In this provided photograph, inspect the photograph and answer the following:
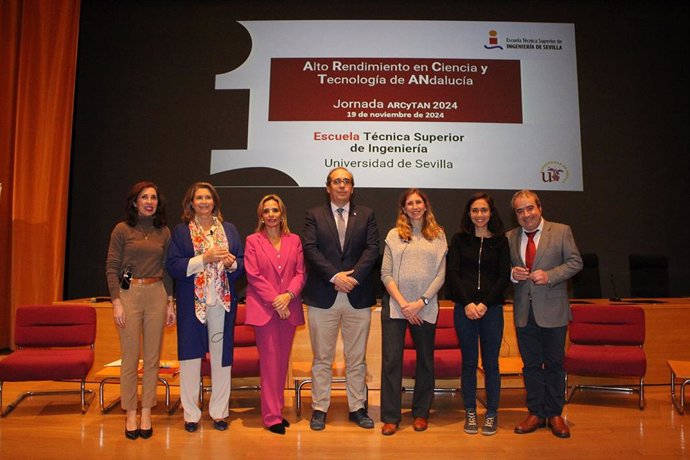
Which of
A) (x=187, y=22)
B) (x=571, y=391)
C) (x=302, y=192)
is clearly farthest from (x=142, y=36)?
(x=571, y=391)

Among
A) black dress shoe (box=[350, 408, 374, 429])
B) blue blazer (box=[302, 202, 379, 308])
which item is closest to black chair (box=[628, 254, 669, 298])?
blue blazer (box=[302, 202, 379, 308])

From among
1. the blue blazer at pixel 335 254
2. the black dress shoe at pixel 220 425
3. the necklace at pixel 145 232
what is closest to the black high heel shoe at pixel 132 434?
the black dress shoe at pixel 220 425

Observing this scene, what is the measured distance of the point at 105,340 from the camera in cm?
461

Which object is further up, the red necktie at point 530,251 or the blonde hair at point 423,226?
the blonde hair at point 423,226

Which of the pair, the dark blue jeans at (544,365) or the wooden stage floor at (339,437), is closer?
the wooden stage floor at (339,437)

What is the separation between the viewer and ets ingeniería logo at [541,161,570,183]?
17.7 ft

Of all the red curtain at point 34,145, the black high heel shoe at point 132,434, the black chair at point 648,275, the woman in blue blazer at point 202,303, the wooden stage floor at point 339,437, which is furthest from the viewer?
the red curtain at point 34,145

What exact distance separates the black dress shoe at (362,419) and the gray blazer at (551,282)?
115cm

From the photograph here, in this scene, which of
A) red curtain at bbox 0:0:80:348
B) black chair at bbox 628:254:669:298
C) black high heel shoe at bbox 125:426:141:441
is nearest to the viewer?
black high heel shoe at bbox 125:426:141:441

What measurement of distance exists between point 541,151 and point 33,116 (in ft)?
18.3

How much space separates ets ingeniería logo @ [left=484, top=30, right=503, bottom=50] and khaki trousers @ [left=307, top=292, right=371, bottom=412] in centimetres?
366

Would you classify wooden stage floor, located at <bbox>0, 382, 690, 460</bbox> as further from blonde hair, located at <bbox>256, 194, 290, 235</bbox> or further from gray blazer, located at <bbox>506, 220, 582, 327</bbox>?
blonde hair, located at <bbox>256, 194, 290, 235</bbox>

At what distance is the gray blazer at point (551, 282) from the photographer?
10.3 feet

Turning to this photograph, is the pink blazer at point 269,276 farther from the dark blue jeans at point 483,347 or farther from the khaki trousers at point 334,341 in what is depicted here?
the dark blue jeans at point 483,347
